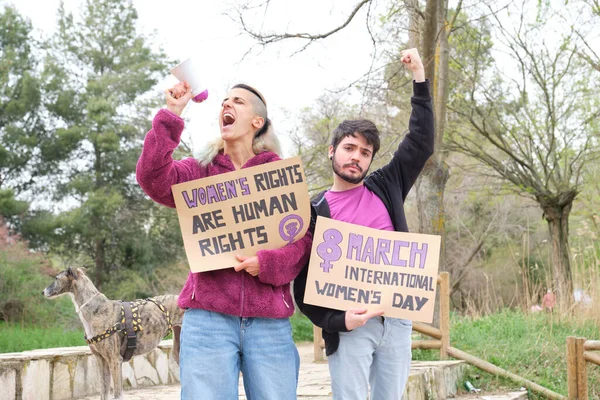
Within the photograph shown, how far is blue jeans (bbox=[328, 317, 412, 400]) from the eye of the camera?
3.11 meters

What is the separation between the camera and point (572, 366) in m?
6.38

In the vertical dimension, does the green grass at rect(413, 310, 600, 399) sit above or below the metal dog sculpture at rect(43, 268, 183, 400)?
below

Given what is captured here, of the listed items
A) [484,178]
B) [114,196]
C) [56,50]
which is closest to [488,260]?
[484,178]

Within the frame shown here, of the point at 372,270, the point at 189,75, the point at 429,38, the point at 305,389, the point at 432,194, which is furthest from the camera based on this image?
the point at 432,194

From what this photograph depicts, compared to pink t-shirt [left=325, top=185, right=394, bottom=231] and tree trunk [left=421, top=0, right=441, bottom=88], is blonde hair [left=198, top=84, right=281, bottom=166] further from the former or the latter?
tree trunk [left=421, top=0, right=441, bottom=88]

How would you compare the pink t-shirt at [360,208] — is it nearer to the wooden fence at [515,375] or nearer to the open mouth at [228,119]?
the open mouth at [228,119]

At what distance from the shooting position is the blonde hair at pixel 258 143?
310cm

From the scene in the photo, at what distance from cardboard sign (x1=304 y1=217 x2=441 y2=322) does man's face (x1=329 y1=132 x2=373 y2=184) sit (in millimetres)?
Result: 229

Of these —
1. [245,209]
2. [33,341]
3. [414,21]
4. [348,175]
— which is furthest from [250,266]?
[414,21]

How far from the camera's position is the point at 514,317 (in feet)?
30.5

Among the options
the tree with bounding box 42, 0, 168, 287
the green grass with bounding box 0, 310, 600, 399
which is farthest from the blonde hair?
the tree with bounding box 42, 0, 168, 287

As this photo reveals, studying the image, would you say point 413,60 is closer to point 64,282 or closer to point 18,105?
point 64,282

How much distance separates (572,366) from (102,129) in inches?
736

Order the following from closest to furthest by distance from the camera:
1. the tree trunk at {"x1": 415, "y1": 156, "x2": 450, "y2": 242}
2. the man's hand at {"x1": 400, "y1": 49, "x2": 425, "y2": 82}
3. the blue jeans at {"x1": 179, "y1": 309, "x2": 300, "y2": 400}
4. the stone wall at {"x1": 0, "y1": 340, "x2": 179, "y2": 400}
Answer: the blue jeans at {"x1": 179, "y1": 309, "x2": 300, "y2": 400} → the man's hand at {"x1": 400, "y1": 49, "x2": 425, "y2": 82} → the stone wall at {"x1": 0, "y1": 340, "x2": 179, "y2": 400} → the tree trunk at {"x1": 415, "y1": 156, "x2": 450, "y2": 242}
